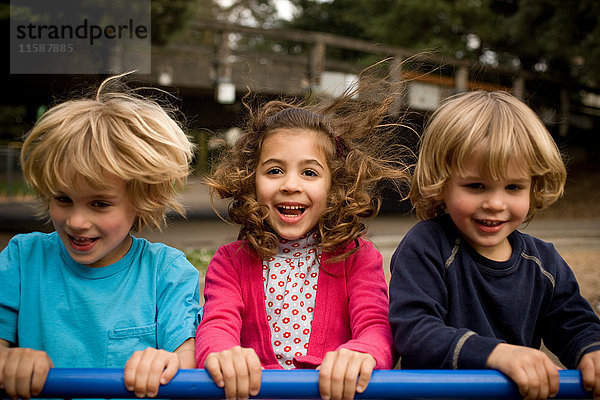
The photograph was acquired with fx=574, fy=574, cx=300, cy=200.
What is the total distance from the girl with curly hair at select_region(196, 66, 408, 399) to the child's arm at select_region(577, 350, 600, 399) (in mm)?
524

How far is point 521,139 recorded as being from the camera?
1.77 metres

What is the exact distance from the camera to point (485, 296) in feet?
5.88

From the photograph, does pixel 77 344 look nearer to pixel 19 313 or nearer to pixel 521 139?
pixel 19 313

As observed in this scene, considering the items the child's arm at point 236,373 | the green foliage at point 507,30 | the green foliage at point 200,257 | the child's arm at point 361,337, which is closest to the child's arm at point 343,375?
the child's arm at point 361,337

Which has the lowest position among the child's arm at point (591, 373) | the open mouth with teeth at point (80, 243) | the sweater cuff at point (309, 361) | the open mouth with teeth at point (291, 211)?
the sweater cuff at point (309, 361)

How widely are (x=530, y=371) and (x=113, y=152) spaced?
130cm

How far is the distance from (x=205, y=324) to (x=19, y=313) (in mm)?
577

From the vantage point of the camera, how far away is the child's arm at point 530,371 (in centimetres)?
131

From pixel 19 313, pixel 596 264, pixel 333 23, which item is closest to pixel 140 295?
pixel 19 313

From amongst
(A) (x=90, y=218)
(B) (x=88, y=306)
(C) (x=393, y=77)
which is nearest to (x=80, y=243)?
(A) (x=90, y=218)

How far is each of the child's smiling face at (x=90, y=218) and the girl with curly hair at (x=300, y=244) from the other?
0.37 meters

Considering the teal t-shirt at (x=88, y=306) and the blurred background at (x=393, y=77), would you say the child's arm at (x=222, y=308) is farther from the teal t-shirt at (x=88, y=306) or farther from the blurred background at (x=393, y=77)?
the blurred background at (x=393, y=77)

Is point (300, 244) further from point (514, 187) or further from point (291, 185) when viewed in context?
point (514, 187)

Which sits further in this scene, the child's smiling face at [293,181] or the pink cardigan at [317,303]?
the child's smiling face at [293,181]
